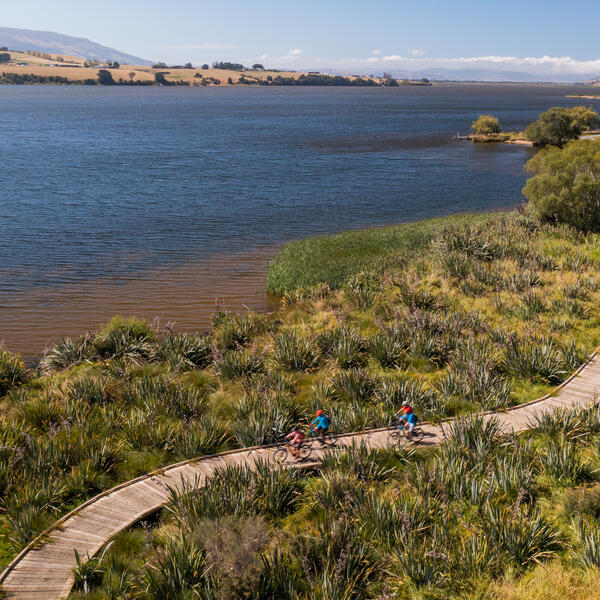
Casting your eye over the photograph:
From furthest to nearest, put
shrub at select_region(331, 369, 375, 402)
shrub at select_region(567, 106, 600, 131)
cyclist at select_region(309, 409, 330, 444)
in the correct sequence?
1. shrub at select_region(567, 106, 600, 131)
2. shrub at select_region(331, 369, 375, 402)
3. cyclist at select_region(309, 409, 330, 444)

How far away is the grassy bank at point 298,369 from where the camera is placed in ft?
38.5

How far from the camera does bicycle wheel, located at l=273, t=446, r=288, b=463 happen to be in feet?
38.5

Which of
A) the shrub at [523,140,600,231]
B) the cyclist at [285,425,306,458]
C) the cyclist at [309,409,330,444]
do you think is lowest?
the cyclist at [285,425,306,458]

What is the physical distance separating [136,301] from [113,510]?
16.6 meters

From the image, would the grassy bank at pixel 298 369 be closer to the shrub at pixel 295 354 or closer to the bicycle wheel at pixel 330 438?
the shrub at pixel 295 354

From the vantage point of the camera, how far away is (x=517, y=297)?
841 inches

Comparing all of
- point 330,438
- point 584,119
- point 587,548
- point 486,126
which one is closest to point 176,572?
point 330,438

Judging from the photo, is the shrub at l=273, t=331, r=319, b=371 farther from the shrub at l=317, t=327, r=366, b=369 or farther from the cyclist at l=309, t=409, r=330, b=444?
the cyclist at l=309, t=409, r=330, b=444

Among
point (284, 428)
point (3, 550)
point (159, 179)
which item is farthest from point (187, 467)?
point (159, 179)

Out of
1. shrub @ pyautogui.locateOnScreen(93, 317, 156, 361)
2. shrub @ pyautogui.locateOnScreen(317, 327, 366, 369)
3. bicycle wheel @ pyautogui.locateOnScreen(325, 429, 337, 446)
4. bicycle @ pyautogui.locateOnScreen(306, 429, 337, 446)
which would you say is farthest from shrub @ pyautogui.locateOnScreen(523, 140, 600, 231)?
shrub @ pyautogui.locateOnScreen(93, 317, 156, 361)

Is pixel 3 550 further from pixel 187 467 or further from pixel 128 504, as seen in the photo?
pixel 187 467

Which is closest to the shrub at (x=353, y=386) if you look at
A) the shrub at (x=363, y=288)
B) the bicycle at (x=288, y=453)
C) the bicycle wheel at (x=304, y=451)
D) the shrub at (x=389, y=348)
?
the shrub at (x=389, y=348)

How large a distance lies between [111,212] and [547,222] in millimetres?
31160

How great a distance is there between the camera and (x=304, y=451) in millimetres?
12023
